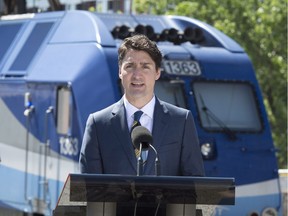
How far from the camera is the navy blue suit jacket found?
6219 millimetres

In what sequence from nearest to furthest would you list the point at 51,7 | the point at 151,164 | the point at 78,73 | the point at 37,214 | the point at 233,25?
the point at 151,164 < the point at 78,73 < the point at 37,214 < the point at 51,7 < the point at 233,25

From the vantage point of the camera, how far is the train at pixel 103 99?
1288cm

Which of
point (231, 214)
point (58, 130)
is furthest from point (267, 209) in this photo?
point (58, 130)

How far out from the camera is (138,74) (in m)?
6.17

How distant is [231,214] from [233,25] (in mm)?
10880

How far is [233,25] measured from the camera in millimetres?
23438

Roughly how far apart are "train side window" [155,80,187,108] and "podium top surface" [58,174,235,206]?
730 centimetres

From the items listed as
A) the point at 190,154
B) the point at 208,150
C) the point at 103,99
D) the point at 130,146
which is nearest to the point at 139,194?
the point at 130,146

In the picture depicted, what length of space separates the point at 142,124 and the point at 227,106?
7.27m

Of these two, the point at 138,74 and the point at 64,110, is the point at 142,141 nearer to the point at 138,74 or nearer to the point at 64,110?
the point at 138,74

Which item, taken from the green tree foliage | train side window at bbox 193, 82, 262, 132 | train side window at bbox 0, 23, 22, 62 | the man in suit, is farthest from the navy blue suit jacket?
the green tree foliage

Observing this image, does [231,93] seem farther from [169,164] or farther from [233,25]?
[233,25]

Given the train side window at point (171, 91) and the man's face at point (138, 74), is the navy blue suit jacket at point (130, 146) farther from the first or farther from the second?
the train side window at point (171, 91)

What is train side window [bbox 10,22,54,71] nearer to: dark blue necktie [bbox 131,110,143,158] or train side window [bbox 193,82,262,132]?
train side window [bbox 193,82,262,132]
